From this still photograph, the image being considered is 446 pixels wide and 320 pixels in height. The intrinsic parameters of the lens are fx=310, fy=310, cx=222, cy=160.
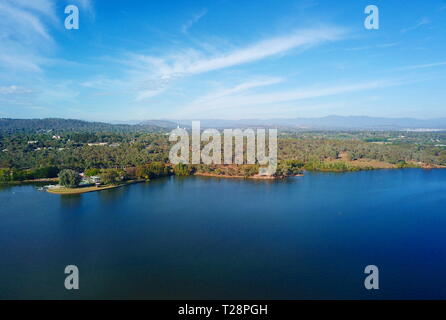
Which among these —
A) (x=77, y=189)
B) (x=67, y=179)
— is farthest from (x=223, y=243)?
(x=67, y=179)

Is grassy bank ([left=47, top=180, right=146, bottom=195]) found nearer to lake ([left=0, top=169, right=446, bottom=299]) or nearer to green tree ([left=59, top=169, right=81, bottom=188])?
green tree ([left=59, top=169, right=81, bottom=188])

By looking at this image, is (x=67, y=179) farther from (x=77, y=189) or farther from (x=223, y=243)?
(x=223, y=243)

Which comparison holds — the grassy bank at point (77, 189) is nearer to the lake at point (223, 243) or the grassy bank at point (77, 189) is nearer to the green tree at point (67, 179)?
A: the green tree at point (67, 179)

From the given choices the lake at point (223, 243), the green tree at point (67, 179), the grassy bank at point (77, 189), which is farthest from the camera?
the green tree at point (67, 179)

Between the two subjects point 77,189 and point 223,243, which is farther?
point 77,189

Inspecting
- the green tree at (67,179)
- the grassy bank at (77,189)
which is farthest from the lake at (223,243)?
the green tree at (67,179)

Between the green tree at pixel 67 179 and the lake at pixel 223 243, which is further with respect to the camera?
the green tree at pixel 67 179

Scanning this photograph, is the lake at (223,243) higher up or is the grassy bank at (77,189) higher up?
the grassy bank at (77,189)

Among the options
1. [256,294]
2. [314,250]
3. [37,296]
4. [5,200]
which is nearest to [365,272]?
[314,250]
